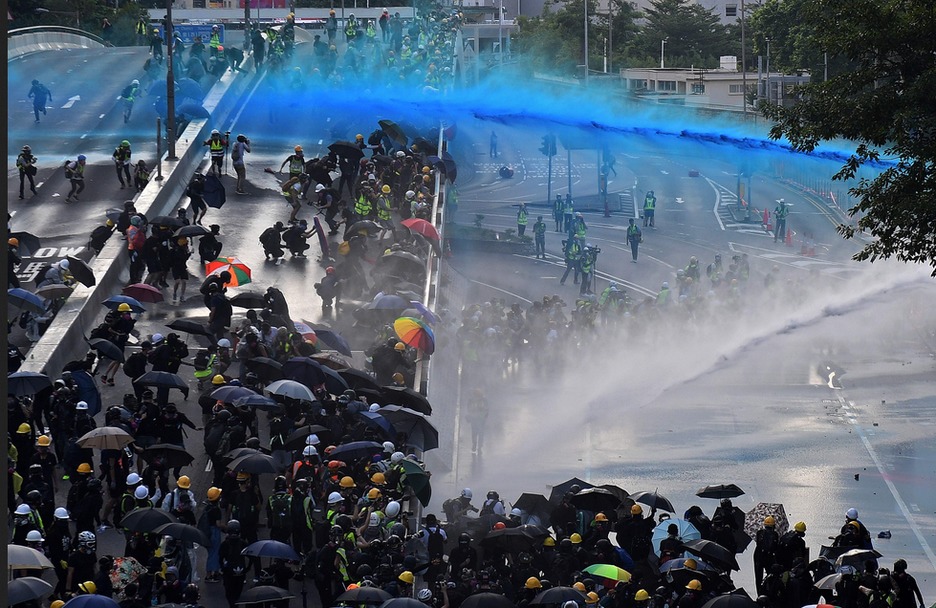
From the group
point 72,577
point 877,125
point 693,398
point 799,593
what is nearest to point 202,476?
point 72,577

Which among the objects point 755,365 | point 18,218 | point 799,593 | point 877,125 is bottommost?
point 755,365

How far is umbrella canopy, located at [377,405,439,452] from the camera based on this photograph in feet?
76.4

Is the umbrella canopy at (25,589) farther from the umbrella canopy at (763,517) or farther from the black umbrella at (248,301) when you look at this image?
the black umbrella at (248,301)

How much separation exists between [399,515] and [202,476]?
170 inches

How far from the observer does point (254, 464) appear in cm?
2009

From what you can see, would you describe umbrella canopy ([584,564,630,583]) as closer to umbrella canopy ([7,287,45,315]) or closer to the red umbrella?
umbrella canopy ([7,287,45,315])

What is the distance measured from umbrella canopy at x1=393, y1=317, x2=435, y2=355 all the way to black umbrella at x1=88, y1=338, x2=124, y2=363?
534cm

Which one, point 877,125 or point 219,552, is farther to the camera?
point 877,125

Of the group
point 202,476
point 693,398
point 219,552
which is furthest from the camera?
point 693,398

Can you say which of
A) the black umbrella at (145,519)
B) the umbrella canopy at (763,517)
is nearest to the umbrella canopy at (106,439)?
the black umbrella at (145,519)

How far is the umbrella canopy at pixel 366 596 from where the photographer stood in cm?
1680

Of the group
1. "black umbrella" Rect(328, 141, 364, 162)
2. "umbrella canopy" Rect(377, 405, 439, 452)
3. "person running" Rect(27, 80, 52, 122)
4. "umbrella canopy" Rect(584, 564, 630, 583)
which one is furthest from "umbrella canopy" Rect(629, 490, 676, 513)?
"person running" Rect(27, 80, 52, 122)

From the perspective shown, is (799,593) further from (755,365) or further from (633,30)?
(633,30)

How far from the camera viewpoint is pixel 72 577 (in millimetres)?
17938
